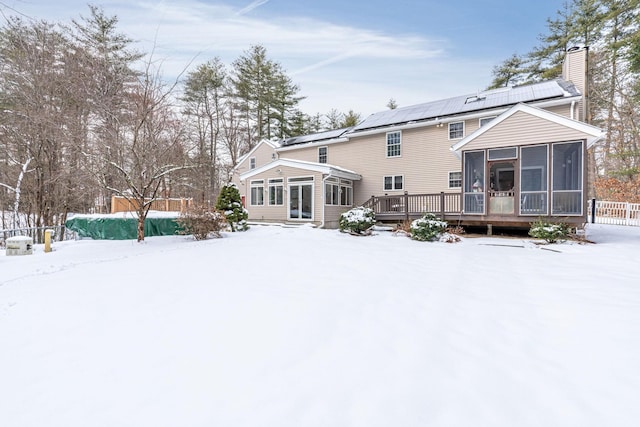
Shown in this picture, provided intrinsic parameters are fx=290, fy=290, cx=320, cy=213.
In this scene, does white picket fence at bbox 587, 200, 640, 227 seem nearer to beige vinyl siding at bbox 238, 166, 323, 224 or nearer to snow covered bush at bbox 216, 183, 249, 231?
beige vinyl siding at bbox 238, 166, 323, 224

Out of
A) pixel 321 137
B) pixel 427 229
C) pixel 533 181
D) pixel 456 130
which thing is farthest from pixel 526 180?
pixel 321 137

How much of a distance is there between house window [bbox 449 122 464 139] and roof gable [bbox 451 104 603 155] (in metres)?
2.84

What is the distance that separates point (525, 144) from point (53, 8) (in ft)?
45.6

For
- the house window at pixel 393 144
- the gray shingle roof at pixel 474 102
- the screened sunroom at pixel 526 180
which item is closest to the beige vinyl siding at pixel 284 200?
the house window at pixel 393 144

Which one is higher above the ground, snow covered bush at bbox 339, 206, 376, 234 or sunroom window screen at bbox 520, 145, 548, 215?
sunroom window screen at bbox 520, 145, 548, 215

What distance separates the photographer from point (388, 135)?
15.9 metres

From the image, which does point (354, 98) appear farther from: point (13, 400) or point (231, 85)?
point (13, 400)

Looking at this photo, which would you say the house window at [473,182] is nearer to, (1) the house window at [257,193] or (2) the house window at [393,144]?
(2) the house window at [393,144]

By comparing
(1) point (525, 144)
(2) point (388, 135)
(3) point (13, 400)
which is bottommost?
(3) point (13, 400)

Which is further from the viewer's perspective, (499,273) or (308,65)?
(308,65)

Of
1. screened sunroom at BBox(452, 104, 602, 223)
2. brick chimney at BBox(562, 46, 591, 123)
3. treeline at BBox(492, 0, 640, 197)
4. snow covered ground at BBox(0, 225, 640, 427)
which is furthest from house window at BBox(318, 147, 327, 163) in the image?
treeline at BBox(492, 0, 640, 197)

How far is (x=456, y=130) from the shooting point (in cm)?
1394

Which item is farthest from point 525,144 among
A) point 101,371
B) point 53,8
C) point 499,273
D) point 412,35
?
point 53,8

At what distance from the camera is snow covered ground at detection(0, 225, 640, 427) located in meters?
2.18
